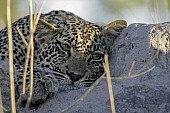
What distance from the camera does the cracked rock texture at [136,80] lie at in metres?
4.76

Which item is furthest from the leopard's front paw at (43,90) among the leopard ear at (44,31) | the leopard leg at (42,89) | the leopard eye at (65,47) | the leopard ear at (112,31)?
the leopard ear at (112,31)

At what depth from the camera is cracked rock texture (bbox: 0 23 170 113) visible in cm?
476

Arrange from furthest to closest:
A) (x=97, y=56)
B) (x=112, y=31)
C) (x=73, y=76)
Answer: (x=112, y=31) → (x=97, y=56) → (x=73, y=76)

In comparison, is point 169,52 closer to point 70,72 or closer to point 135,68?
point 135,68

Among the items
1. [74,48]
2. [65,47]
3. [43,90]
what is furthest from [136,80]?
[65,47]

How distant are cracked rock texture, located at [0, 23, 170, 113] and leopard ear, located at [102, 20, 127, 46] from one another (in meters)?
0.22

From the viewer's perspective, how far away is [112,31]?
21.9ft

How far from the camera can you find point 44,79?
5465 mm

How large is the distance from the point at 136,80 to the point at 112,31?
4.89ft

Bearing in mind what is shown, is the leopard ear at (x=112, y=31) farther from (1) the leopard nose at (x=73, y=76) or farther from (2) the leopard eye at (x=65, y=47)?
(1) the leopard nose at (x=73, y=76)

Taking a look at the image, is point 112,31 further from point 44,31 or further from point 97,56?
point 44,31

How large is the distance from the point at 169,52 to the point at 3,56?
5.58 ft

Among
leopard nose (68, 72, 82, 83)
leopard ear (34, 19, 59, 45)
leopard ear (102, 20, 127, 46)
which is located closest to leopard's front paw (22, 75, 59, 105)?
leopard nose (68, 72, 82, 83)

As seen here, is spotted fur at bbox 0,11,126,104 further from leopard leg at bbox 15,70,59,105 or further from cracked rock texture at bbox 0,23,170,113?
cracked rock texture at bbox 0,23,170,113
